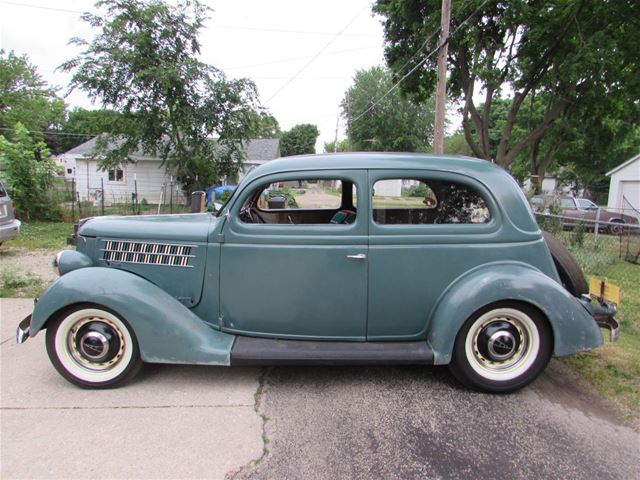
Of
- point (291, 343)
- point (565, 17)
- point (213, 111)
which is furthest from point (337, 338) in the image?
point (565, 17)

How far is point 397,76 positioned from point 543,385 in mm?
15216

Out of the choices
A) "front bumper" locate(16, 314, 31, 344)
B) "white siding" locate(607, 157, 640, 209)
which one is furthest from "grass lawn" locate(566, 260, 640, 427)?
"white siding" locate(607, 157, 640, 209)

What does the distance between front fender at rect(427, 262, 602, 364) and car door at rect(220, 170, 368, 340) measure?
607 mm

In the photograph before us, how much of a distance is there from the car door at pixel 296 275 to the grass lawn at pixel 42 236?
776 centimetres

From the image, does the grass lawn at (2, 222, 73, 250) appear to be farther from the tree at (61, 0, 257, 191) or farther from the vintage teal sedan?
the vintage teal sedan

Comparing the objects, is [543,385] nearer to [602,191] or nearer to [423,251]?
[423,251]

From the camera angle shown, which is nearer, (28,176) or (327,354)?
(327,354)

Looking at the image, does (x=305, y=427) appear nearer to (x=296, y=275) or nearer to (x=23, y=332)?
(x=296, y=275)

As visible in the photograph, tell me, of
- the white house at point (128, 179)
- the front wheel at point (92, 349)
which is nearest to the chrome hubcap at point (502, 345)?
the front wheel at point (92, 349)

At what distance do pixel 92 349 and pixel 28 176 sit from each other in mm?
11854

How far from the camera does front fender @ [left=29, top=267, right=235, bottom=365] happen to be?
2.89 meters

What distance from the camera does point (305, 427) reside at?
2.60 metres

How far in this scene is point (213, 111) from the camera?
1341 cm

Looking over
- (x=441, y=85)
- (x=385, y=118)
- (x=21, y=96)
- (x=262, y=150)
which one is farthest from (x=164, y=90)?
(x=385, y=118)
